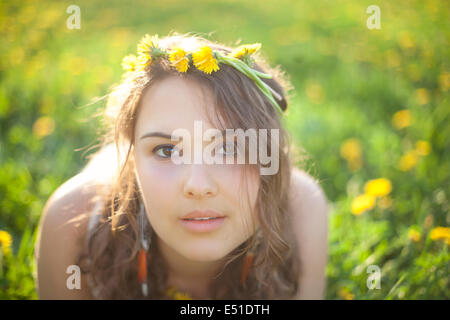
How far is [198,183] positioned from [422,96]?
2.59m

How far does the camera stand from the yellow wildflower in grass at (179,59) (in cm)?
Answer: 108

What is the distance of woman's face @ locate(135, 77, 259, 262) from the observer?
1.08 meters

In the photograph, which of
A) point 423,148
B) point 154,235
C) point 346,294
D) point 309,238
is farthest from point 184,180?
point 423,148

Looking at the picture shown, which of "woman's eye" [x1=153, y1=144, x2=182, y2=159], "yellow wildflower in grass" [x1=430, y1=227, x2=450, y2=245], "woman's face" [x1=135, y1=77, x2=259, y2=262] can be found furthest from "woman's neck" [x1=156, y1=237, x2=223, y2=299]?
"yellow wildflower in grass" [x1=430, y1=227, x2=450, y2=245]

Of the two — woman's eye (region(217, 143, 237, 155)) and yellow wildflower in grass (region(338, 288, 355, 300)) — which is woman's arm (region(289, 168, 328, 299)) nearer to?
yellow wildflower in grass (region(338, 288, 355, 300))

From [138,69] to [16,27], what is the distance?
289 centimetres

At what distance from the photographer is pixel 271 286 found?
146 cm

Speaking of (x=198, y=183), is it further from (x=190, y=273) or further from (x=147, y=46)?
(x=190, y=273)

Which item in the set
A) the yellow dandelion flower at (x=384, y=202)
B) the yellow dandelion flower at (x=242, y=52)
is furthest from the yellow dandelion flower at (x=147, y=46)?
the yellow dandelion flower at (x=384, y=202)

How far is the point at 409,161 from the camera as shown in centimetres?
228

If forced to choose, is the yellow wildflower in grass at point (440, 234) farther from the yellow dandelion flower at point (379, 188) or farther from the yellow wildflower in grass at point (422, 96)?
the yellow wildflower in grass at point (422, 96)

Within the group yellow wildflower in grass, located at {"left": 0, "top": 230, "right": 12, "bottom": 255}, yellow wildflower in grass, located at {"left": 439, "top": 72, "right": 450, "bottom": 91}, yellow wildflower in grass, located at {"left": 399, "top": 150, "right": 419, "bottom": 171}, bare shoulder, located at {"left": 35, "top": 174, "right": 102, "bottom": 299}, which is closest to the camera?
bare shoulder, located at {"left": 35, "top": 174, "right": 102, "bottom": 299}

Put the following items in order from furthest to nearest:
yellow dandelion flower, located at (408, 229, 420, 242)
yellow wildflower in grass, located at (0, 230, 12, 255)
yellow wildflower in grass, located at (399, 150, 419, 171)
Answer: yellow wildflower in grass, located at (399, 150, 419, 171) < yellow dandelion flower, located at (408, 229, 420, 242) < yellow wildflower in grass, located at (0, 230, 12, 255)
